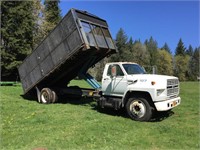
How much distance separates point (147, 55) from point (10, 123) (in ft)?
231

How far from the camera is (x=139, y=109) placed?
8.26m

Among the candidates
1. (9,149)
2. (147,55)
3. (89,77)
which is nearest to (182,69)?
(147,55)

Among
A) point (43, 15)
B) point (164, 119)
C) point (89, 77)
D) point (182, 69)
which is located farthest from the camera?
point (182, 69)

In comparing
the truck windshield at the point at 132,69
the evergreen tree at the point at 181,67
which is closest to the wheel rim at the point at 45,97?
the truck windshield at the point at 132,69

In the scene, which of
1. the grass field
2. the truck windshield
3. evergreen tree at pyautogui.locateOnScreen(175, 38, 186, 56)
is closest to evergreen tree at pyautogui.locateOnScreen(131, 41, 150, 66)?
evergreen tree at pyautogui.locateOnScreen(175, 38, 186, 56)

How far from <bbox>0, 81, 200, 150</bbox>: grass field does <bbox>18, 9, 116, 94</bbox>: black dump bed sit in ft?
7.70

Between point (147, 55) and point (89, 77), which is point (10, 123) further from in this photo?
point (147, 55)

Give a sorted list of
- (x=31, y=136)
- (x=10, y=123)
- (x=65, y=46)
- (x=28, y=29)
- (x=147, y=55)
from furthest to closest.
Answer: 1. (x=147, y=55)
2. (x=28, y=29)
3. (x=65, y=46)
4. (x=10, y=123)
5. (x=31, y=136)

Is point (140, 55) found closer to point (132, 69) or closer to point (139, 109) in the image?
point (132, 69)

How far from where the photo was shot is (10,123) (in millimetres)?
7547

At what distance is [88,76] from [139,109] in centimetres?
363

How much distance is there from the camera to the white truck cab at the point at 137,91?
7922 mm

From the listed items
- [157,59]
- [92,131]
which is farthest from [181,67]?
[92,131]

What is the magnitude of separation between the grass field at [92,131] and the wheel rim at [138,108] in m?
0.35
